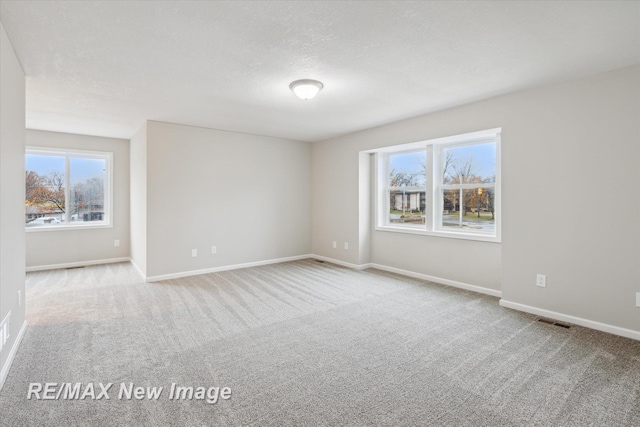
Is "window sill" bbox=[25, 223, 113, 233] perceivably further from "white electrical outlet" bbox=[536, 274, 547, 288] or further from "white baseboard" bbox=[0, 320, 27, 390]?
"white electrical outlet" bbox=[536, 274, 547, 288]

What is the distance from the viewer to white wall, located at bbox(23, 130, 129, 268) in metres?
5.61

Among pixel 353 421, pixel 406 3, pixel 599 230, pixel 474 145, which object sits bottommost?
pixel 353 421

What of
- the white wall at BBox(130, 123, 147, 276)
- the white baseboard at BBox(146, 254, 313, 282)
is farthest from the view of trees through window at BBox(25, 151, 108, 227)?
the white baseboard at BBox(146, 254, 313, 282)

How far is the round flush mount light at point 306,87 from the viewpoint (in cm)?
324

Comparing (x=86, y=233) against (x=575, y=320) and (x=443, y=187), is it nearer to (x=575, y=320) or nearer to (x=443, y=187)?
(x=443, y=187)

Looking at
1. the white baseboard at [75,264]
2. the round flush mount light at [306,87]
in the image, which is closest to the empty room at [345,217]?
the round flush mount light at [306,87]

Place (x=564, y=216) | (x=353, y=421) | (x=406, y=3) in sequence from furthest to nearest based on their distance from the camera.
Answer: (x=564, y=216), (x=406, y=3), (x=353, y=421)

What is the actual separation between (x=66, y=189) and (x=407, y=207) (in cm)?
629

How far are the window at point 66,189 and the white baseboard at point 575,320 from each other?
7029 mm

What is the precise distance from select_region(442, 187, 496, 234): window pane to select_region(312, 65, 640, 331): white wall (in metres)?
0.31

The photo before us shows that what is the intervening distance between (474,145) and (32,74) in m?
5.25

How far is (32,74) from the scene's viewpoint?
3094 millimetres

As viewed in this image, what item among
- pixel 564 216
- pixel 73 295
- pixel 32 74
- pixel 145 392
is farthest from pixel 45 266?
pixel 564 216

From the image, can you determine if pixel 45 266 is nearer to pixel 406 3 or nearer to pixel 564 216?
pixel 406 3
